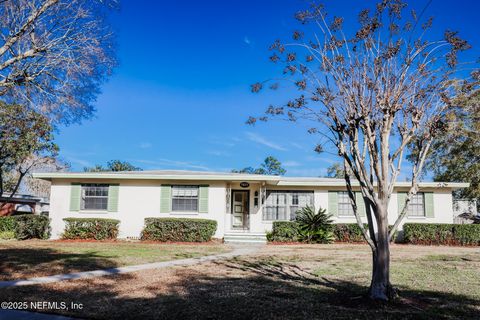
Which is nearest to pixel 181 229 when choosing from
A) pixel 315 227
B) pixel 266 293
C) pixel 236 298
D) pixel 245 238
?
pixel 245 238

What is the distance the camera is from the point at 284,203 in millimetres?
19281

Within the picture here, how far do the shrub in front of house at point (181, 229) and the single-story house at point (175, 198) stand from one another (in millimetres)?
873

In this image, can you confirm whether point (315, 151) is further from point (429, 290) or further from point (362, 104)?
point (429, 290)

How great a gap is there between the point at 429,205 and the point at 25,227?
18908 millimetres

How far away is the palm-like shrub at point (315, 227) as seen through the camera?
17484 millimetres

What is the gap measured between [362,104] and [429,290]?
12.0 feet

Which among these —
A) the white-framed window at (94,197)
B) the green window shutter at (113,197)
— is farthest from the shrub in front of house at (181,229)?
the white-framed window at (94,197)

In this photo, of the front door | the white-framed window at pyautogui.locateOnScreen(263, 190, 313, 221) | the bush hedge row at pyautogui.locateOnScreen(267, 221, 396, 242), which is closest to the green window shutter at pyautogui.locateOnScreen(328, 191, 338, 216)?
the white-framed window at pyautogui.locateOnScreen(263, 190, 313, 221)

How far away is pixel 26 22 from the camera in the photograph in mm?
8500

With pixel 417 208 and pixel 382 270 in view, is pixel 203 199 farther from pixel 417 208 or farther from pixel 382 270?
pixel 382 270

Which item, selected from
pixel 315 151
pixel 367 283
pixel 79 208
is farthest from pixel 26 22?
pixel 79 208

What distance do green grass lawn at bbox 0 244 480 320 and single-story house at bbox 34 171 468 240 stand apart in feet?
24.7

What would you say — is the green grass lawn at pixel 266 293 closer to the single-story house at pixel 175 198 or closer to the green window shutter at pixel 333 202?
the single-story house at pixel 175 198

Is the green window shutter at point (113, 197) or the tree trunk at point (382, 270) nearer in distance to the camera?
the tree trunk at point (382, 270)
